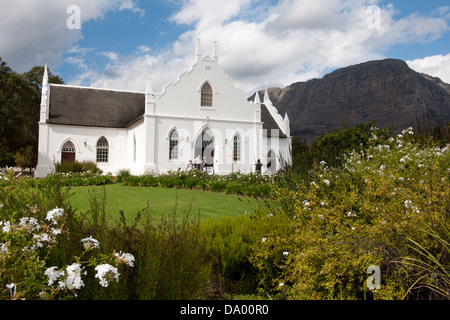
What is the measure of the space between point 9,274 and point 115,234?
1.08 meters

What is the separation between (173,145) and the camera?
84.9 ft

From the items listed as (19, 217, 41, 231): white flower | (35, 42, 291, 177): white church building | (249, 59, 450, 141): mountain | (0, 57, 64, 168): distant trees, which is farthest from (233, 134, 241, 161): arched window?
(249, 59, 450, 141): mountain

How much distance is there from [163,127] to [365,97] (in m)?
136

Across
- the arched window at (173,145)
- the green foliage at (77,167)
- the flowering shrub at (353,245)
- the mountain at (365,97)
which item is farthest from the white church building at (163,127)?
the mountain at (365,97)

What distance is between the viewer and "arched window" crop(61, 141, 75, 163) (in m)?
27.7

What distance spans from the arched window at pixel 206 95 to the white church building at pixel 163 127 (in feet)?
0.27

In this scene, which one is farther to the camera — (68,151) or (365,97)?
(365,97)

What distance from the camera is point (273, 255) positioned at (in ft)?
14.3

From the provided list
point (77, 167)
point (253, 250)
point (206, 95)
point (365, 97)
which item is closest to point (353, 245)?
point (253, 250)

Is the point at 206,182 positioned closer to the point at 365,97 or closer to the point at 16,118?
the point at 16,118

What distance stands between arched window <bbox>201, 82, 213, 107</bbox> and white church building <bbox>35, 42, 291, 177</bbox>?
83 millimetres

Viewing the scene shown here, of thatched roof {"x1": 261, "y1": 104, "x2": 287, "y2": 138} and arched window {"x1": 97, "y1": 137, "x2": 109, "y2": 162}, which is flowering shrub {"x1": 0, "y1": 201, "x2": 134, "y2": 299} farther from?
thatched roof {"x1": 261, "y1": 104, "x2": 287, "y2": 138}
